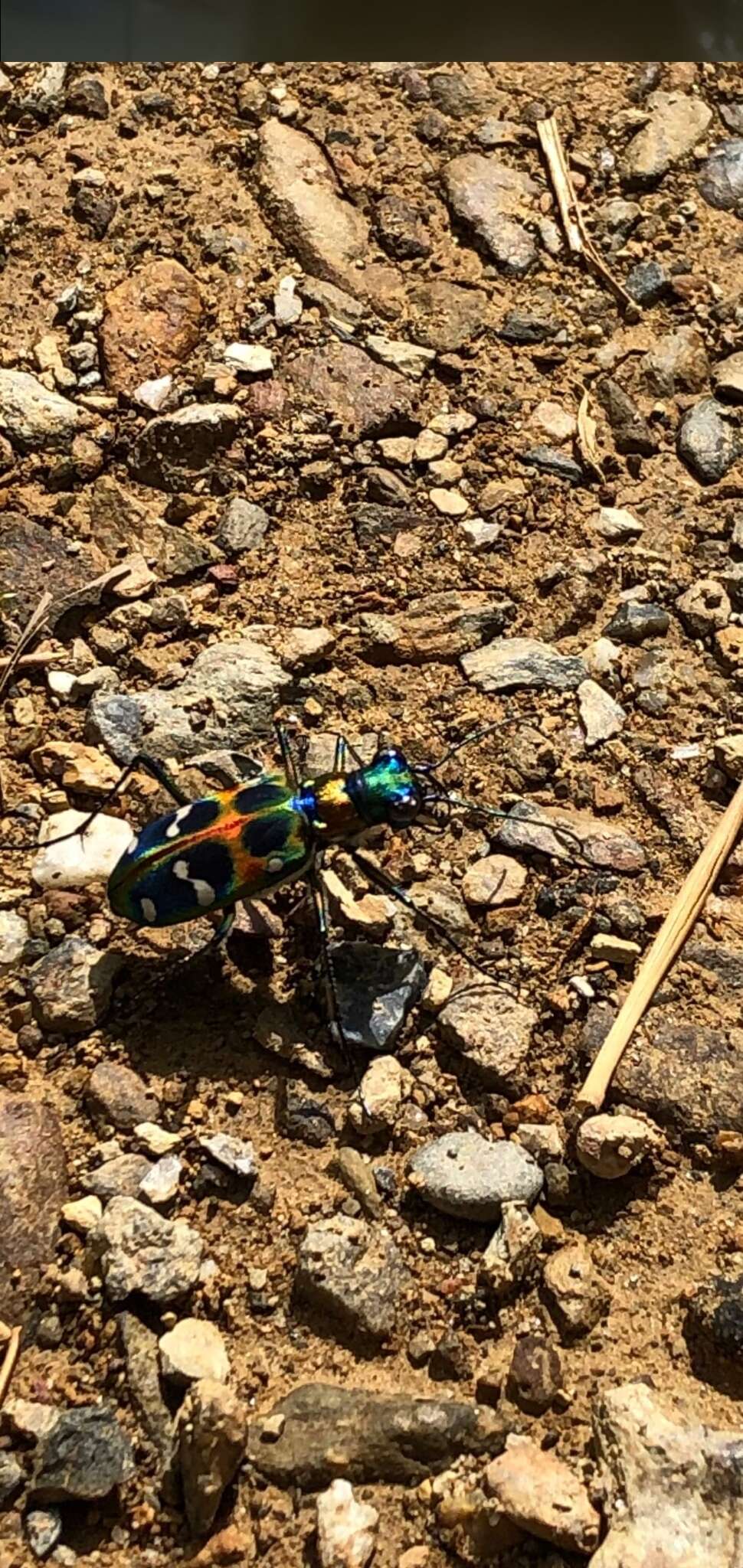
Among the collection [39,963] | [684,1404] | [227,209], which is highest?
[227,209]

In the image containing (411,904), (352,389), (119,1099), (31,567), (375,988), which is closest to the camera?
(119,1099)

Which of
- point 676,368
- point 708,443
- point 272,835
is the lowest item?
point 272,835

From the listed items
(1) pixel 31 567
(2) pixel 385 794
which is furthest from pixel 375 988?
(1) pixel 31 567

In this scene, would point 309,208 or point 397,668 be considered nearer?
point 397,668

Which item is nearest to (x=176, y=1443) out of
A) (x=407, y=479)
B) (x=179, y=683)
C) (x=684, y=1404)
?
(x=684, y=1404)

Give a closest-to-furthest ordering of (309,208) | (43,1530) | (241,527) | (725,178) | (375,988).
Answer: (43,1530), (375,988), (241,527), (309,208), (725,178)

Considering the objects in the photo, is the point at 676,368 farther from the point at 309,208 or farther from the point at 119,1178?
the point at 119,1178

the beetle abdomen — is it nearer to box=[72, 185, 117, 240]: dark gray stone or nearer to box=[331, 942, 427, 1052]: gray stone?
box=[331, 942, 427, 1052]: gray stone

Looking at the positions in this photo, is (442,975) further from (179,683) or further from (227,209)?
(227,209)
